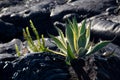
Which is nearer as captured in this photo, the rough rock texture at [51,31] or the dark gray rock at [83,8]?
the rough rock texture at [51,31]

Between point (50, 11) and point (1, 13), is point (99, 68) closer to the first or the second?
point (50, 11)

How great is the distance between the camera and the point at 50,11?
821cm

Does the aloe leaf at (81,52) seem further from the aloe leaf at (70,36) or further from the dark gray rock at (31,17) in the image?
the dark gray rock at (31,17)

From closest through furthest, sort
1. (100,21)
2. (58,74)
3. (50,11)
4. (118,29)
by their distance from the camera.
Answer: (58,74)
(118,29)
(100,21)
(50,11)

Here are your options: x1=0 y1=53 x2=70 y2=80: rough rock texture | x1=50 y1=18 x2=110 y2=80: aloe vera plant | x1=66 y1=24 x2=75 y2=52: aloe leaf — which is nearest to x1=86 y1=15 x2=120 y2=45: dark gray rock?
x1=50 y1=18 x2=110 y2=80: aloe vera plant

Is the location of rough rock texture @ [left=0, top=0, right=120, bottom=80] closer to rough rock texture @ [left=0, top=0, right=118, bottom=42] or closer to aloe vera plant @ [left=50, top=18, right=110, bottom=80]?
rough rock texture @ [left=0, top=0, right=118, bottom=42]

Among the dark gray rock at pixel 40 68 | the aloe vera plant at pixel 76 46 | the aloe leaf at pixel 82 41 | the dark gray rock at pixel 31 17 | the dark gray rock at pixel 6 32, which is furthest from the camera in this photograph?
the dark gray rock at pixel 31 17

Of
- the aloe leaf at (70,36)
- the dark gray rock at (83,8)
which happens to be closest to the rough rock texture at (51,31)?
the dark gray rock at (83,8)

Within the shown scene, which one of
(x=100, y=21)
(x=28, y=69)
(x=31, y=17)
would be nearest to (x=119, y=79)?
(x=28, y=69)

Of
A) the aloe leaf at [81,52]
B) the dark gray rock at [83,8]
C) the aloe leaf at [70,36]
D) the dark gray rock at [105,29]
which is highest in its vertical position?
the aloe leaf at [70,36]

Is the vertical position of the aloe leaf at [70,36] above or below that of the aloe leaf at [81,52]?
above

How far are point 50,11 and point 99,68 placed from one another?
4090mm

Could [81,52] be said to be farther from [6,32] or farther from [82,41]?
[6,32]

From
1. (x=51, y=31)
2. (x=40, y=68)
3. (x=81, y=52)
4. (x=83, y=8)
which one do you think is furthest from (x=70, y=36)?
(x=83, y=8)
